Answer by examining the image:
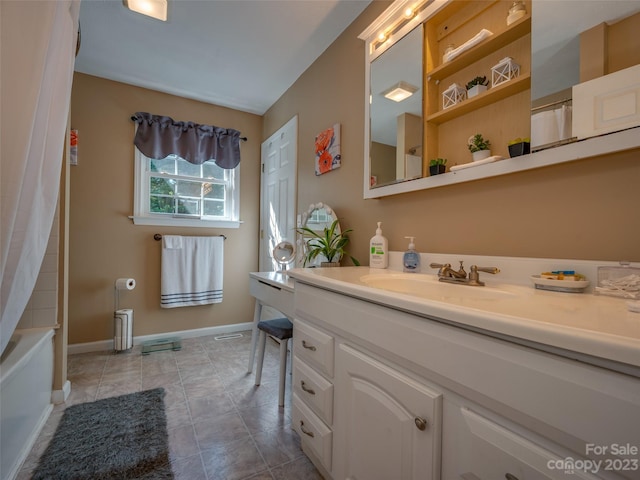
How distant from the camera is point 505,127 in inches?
40.9

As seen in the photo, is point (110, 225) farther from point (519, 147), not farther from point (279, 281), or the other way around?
point (519, 147)

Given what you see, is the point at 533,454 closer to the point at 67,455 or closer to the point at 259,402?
the point at 259,402

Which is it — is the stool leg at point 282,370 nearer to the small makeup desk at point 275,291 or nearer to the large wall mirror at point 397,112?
the small makeup desk at point 275,291

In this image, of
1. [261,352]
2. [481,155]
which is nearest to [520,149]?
[481,155]

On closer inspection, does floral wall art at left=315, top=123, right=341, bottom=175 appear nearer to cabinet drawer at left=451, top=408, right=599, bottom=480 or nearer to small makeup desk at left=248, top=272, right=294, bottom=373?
small makeup desk at left=248, top=272, right=294, bottom=373

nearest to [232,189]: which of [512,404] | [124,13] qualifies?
[124,13]

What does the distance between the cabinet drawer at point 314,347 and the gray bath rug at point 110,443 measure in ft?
2.44

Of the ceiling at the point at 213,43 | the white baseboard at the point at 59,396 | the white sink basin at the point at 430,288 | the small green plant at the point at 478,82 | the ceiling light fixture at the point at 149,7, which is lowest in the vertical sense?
the white baseboard at the point at 59,396

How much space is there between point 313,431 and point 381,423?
1.53ft

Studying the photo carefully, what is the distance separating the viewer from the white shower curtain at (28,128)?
918mm

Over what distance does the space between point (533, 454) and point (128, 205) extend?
3133 millimetres

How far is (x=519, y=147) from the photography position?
3.11 ft

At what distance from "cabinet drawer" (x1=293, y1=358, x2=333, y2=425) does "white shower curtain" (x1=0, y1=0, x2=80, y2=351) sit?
43.9 inches

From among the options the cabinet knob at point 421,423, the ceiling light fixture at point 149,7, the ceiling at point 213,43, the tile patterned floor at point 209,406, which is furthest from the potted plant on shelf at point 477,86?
the ceiling light fixture at point 149,7
